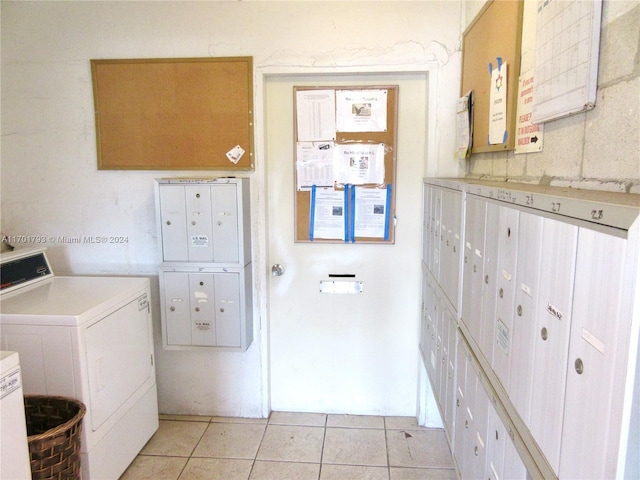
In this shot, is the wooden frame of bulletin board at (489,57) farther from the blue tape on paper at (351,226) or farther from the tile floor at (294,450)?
the tile floor at (294,450)

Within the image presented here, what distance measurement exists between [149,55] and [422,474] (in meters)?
2.76

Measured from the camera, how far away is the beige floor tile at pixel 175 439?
237cm

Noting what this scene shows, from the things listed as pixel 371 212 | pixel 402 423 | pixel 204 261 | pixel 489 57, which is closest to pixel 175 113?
pixel 204 261

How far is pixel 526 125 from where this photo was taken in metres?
1.53

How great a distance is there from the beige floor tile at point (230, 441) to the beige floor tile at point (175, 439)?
0.16 ft

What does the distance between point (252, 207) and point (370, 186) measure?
2.33 feet

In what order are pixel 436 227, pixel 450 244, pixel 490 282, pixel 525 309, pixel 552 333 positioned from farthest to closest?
pixel 436 227 < pixel 450 244 < pixel 490 282 < pixel 525 309 < pixel 552 333

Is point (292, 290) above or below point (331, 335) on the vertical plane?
above

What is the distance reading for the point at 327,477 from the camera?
2.16 metres

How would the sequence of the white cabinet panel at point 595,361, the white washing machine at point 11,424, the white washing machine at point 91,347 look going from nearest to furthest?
the white cabinet panel at point 595,361 < the white washing machine at point 11,424 < the white washing machine at point 91,347

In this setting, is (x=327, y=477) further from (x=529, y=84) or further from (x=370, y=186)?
(x=529, y=84)

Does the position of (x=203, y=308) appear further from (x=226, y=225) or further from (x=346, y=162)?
(x=346, y=162)

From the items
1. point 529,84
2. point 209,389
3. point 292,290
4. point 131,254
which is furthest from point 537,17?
point 209,389

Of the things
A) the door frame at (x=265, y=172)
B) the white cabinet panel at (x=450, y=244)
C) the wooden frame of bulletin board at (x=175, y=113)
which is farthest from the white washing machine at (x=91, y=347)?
the white cabinet panel at (x=450, y=244)
